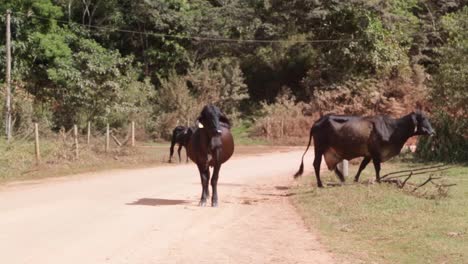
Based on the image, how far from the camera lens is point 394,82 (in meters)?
42.4

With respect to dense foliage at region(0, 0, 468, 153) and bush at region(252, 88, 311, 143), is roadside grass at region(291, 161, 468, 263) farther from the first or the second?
bush at region(252, 88, 311, 143)

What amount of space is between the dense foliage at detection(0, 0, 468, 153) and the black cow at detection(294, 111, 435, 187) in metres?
18.5

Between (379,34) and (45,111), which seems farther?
(379,34)

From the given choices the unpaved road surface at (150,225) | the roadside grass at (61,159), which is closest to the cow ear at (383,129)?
the unpaved road surface at (150,225)

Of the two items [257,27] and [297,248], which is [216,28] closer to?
[257,27]

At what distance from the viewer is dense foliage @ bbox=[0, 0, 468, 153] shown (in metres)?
34.9

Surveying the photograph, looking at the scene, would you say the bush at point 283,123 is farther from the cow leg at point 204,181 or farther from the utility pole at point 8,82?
the cow leg at point 204,181

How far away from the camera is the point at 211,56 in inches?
1932

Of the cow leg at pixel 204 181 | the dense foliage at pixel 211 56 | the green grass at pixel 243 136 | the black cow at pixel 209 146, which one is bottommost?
the green grass at pixel 243 136

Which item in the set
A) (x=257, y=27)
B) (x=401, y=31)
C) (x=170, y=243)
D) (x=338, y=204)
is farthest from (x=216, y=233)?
(x=257, y=27)

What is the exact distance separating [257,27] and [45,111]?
68.2 ft

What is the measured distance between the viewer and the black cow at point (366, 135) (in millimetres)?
15578

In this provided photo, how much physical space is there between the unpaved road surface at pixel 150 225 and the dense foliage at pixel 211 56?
54.3ft

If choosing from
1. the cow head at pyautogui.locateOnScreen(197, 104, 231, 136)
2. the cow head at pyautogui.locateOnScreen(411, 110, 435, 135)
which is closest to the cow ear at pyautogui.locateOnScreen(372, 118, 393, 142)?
the cow head at pyautogui.locateOnScreen(411, 110, 435, 135)
